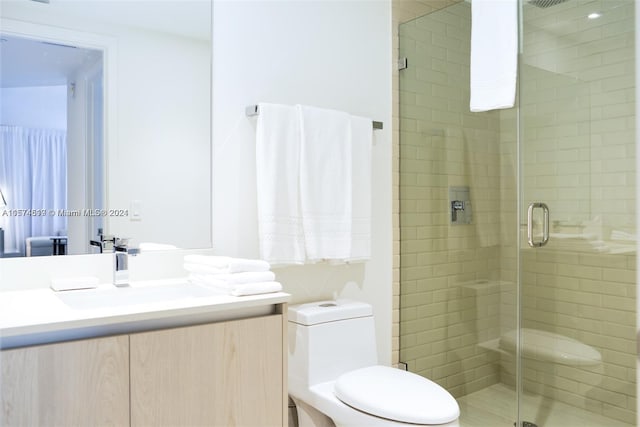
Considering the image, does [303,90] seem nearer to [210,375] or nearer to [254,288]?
[254,288]

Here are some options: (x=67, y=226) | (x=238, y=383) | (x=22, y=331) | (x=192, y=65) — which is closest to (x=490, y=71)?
(x=192, y=65)

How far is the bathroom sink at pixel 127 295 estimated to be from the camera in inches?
62.8


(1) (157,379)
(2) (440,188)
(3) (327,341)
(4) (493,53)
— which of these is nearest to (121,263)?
(1) (157,379)

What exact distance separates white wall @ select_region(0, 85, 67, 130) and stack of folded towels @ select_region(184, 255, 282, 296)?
658 millimetres

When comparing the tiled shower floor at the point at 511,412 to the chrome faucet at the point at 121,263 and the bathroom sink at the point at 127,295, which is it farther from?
the chrome faucet at the point at 121,263

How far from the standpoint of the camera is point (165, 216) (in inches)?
75.7

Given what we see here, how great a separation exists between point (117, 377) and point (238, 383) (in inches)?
13.3

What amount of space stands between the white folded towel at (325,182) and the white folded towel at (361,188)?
7 centimetres

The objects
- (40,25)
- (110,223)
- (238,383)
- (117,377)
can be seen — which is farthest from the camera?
(110,223)

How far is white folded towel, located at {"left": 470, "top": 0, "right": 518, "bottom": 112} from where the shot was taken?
2.04m

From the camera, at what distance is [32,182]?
5.46 feet

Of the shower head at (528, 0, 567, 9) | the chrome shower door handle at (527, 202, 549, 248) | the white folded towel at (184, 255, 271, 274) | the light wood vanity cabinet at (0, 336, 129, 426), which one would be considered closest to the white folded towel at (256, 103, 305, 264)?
the white folded towel at (184, 255, 271, 274)

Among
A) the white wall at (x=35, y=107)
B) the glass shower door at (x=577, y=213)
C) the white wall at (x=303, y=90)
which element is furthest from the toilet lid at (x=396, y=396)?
the white wall at (x=35, y=107)

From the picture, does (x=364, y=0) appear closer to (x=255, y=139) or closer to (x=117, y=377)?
(x=255, y=139)
